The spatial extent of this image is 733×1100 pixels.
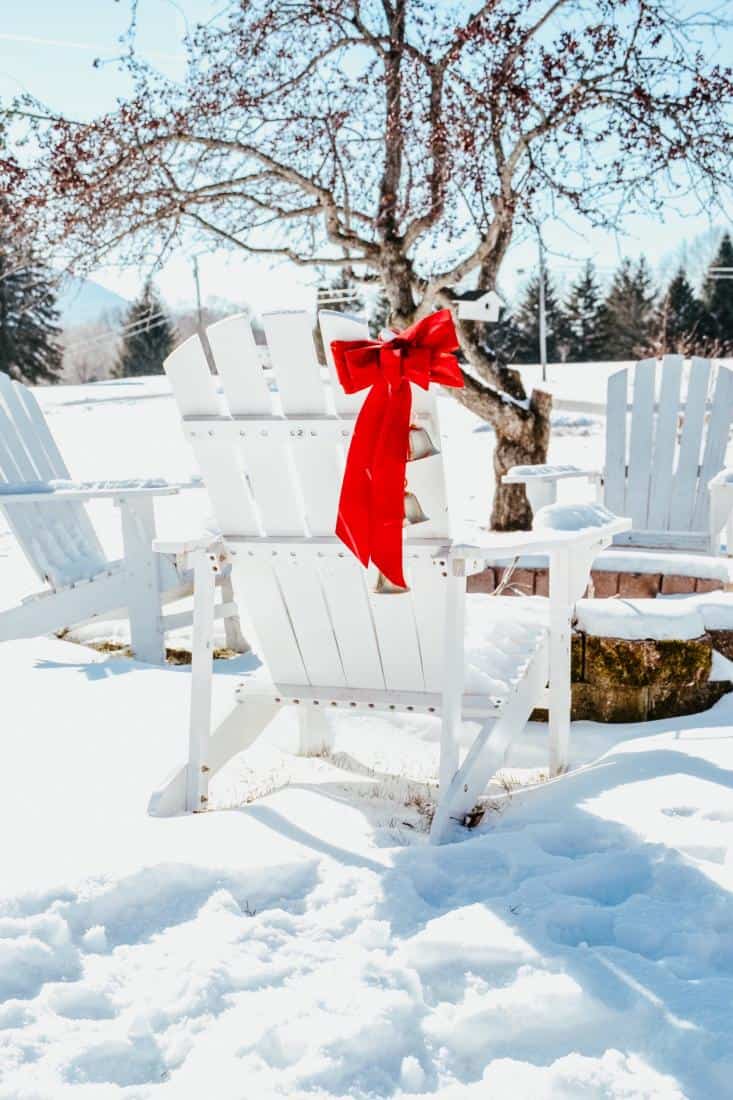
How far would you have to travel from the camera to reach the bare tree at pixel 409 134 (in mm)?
4949

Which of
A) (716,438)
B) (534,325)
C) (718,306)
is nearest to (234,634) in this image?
(716,438)

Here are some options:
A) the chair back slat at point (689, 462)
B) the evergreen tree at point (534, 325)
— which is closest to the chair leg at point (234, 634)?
the chair back slat at point (689, 462)

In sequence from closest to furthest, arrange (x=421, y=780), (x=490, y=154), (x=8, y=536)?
(x=421, y=780) → (x=490, y=154) → (x=8, y=536)

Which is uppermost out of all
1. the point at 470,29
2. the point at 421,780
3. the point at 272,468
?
the point at 470,29

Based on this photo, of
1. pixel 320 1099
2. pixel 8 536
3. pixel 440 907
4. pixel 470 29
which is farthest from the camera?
pixel 8 536

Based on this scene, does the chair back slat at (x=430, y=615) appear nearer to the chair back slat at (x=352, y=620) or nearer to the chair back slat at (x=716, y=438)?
the chair back slat at (x=352, y=620)

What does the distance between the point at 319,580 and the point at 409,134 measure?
404 centimetres

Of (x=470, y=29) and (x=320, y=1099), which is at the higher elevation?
(x=470, y=29)

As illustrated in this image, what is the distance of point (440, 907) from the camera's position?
167 centimetres

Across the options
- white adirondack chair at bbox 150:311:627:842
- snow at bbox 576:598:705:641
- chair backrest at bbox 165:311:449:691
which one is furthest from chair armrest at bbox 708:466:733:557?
chair backrest at bbox 165:311:449:691

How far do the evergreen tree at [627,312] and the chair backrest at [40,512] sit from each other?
2624 cm

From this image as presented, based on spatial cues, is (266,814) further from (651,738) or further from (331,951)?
(651,738)

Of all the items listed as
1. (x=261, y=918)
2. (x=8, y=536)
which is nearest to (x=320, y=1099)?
(x=261, y=918)

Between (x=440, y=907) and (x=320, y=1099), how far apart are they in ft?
1.63
